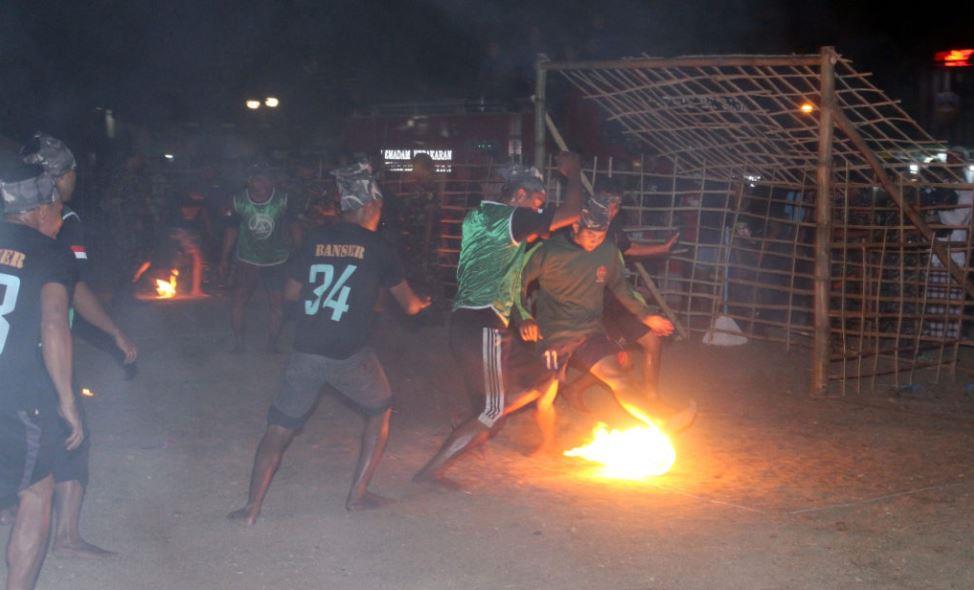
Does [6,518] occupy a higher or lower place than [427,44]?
lower

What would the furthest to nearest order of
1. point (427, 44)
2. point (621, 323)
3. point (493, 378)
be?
point (427, 44) < point (621, 323) < point (493, 378)

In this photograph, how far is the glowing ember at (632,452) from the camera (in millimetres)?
6367

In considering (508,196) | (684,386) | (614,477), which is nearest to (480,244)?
(508,196)

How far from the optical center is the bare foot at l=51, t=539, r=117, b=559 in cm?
486

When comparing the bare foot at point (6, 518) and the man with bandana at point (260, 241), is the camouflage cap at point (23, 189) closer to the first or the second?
the bare foot at point (6, 518)

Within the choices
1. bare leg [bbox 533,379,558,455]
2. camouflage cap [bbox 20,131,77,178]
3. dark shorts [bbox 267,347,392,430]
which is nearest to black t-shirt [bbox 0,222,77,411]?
camouflage cap [bbox 20,131,77,178]

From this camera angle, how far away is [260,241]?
9.23m

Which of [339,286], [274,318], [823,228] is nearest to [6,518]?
[339,286]

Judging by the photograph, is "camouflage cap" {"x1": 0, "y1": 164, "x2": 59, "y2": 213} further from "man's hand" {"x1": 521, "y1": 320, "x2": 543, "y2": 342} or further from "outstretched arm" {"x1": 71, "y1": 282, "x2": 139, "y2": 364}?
"man's hand" {"x1": 521, "y1": 320, "x2": 543, "y2": 342}

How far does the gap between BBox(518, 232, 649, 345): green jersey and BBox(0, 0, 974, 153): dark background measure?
1510 cm

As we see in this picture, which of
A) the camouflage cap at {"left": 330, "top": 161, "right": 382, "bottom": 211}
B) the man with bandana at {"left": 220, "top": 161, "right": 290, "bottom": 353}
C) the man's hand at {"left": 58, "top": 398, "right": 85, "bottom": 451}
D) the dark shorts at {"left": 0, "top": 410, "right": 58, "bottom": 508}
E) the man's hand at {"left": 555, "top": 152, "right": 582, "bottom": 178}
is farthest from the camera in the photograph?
the man with bandana at {"left": 220, "top": 161, "right": 290, "bottom": 353}

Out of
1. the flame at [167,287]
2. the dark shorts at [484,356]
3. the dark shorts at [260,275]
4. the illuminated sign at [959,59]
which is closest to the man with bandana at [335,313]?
the dark shorts at [484,356]

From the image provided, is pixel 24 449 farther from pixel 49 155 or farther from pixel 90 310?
pixel 49 155

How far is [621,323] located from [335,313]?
302cm
